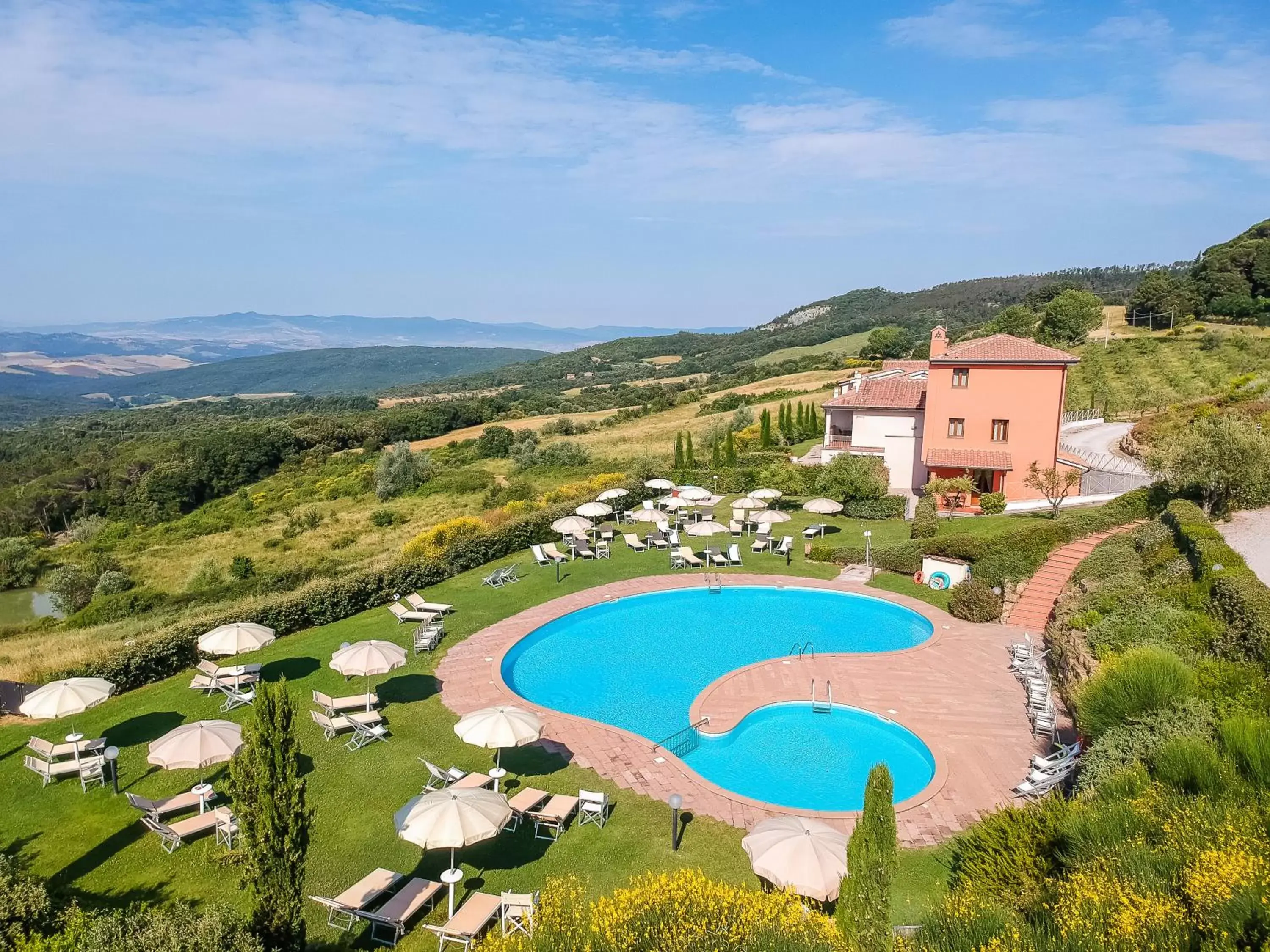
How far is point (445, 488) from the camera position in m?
42.5

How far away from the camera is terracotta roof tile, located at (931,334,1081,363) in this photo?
2661 centimetres

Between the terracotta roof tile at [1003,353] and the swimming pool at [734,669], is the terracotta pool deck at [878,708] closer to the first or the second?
the swimming pool at [734,669]

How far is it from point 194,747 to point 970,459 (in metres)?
26.1

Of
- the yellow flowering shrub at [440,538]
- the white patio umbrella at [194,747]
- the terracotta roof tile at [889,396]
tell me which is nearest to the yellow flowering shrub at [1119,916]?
the white patio umbrella at [194,747]

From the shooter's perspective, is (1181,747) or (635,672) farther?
(635,672)

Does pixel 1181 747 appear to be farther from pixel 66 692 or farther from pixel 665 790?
pixel 66 692

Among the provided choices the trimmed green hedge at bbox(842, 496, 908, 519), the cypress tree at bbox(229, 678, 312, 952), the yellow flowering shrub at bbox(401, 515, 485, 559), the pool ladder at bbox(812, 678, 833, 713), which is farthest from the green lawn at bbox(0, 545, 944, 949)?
the trimmed green hedge at bbox(842, 496, 908, 519)

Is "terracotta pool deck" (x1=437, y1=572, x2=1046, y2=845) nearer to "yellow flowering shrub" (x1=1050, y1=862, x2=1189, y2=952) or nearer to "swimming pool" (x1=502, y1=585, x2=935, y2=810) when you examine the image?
"swimming pool" (x1=502, y1=585, x2=935, y2=810)

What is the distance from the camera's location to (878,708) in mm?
13930

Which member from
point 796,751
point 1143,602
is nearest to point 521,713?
point 796,751

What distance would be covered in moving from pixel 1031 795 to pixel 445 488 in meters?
36.4

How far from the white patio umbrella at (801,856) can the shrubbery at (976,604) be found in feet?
37.9

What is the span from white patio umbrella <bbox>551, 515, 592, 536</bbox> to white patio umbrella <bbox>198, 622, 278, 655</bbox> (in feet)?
34.0

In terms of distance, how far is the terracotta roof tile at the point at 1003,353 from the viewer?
26.6 meters
